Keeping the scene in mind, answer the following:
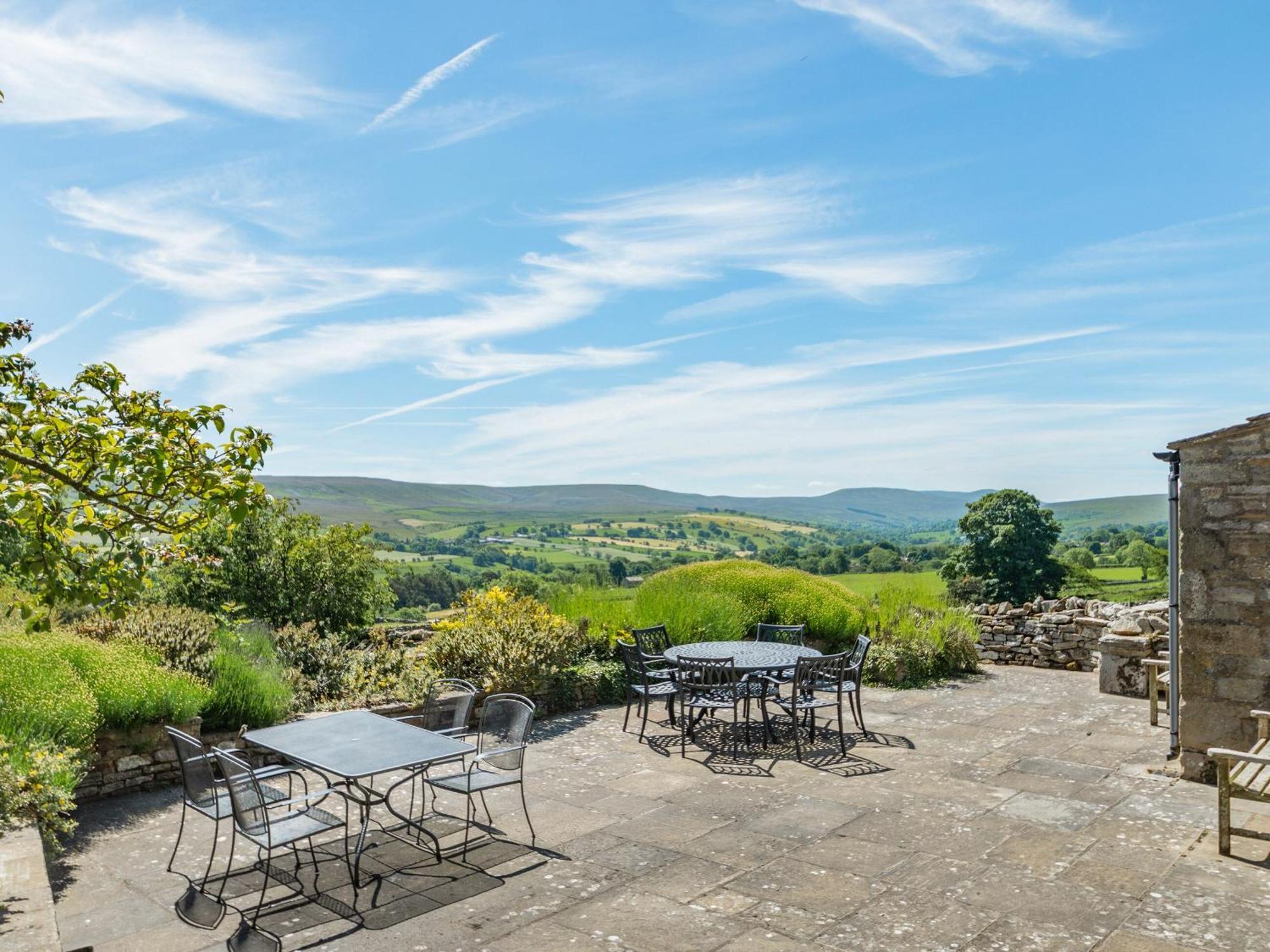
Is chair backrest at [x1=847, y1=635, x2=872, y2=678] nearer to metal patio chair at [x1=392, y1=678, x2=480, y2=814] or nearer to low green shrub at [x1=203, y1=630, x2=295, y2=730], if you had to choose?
metal patio chair at [x1=392, y1=678, x2=480, y2=814]

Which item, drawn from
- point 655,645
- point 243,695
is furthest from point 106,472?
point 655,645

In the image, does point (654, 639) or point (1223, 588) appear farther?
point (654, 639)

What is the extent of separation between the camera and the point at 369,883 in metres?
5.01

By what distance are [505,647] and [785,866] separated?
181 inches

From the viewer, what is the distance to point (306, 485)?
114 meters

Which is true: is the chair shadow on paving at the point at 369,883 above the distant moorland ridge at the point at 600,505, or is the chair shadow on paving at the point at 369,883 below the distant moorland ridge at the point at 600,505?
below

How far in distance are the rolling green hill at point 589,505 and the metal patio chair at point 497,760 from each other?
53702 mm

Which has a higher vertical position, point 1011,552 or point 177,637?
point 1011,552

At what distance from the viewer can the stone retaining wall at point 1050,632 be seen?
39.9 ft

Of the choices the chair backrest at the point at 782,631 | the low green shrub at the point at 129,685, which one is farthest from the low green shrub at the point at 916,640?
the low green shrub at the point at 129,685

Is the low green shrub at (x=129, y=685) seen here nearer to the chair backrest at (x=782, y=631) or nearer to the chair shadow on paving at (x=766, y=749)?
the chair shadow on paving at (x=766, y=749)

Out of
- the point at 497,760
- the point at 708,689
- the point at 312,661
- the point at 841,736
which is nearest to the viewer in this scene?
the point at 497,760

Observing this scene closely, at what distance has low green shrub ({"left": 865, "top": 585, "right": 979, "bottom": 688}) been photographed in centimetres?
1116

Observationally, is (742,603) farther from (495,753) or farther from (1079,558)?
(1079,558)
